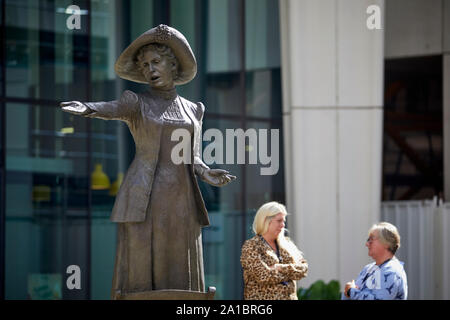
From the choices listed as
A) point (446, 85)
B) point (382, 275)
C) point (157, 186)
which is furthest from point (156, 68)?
point (446, 85)

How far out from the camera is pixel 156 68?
6.89 meters

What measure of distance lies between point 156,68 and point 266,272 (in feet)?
6.48

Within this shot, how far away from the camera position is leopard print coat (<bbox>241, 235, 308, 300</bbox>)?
7828mm

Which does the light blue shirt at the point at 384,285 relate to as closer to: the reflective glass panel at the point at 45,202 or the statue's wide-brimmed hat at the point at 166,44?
the statue's wide-brimmed hat at the point at 166,44

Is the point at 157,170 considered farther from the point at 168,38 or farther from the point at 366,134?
the point at 366,134

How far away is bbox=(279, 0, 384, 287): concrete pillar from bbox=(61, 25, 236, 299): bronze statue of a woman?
7035 millimetres

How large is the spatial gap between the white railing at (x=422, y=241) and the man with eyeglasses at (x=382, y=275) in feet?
25.5

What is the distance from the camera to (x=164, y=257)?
270 inches

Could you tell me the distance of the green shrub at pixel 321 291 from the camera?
12.8 m

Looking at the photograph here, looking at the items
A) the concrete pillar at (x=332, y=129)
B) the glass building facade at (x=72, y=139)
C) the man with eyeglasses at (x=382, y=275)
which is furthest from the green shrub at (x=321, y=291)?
the man with eyeglasses at (x=382, y=275)

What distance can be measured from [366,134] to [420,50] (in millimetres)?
3472

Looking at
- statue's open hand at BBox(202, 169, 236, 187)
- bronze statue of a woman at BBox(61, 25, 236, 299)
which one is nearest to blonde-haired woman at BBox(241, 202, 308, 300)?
bronze statue of a woman at BBox(61, 25, 236, 299)

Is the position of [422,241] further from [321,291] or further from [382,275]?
[382,275]

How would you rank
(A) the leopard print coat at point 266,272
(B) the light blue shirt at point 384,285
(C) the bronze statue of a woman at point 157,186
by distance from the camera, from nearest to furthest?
(C) the bronze statue of a woman at point 157,186 → (B) the light blue shirt at point 384,285 → (A) the leopard print coat at point 266,272
